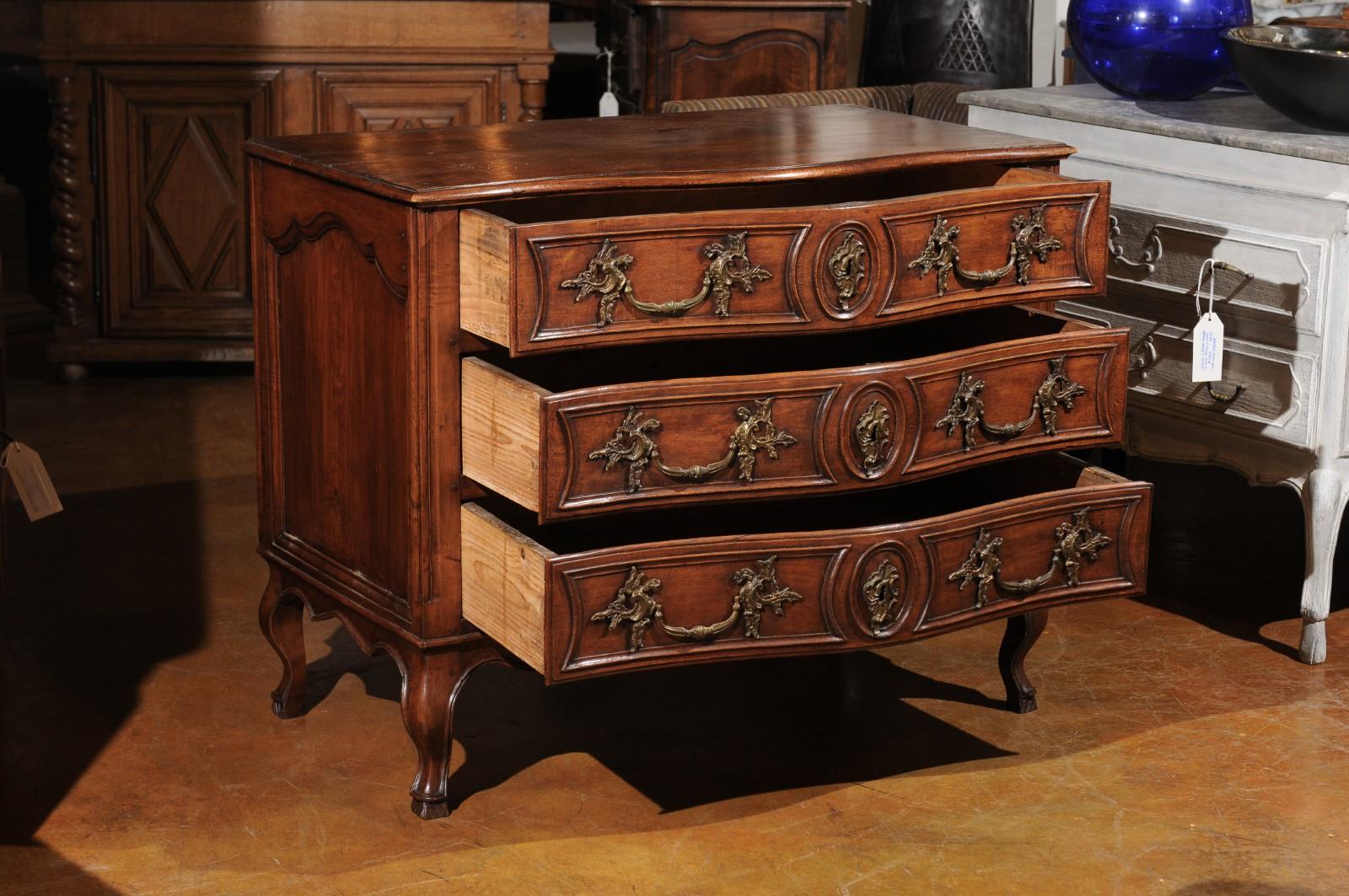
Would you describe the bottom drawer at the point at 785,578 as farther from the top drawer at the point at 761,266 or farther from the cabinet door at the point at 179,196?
the cabinet door at the point at 179,196

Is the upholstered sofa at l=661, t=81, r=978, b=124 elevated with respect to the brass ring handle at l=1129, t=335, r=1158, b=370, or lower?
elevated

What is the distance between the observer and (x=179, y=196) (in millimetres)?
4547

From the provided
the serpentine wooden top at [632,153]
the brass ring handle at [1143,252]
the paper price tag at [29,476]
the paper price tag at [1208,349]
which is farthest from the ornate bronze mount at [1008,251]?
the paper price tag at [29,476]

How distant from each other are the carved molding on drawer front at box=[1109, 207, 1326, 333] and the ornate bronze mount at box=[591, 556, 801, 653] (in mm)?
1053

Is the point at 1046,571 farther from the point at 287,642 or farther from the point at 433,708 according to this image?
the point at 287,642

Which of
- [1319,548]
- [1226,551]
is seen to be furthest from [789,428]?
[1226,551]

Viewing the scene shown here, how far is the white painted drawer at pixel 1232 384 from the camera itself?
2.78 m

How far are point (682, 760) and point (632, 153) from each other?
Answer: 851mm

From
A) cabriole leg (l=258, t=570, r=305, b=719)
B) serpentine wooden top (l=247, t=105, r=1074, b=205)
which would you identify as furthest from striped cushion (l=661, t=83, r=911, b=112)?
cabriole leg (l=258, t=570, r=305, b=719)

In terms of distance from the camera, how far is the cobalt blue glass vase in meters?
3.00

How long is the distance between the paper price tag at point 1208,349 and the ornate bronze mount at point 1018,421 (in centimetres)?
42

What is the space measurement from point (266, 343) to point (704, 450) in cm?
72

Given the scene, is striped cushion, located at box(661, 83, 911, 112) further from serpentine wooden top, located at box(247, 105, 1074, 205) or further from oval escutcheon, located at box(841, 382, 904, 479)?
oval escutcheon, located at box(841, 382, 904, 479)

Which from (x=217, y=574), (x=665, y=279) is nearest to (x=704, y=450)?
(x=665, y=279)
